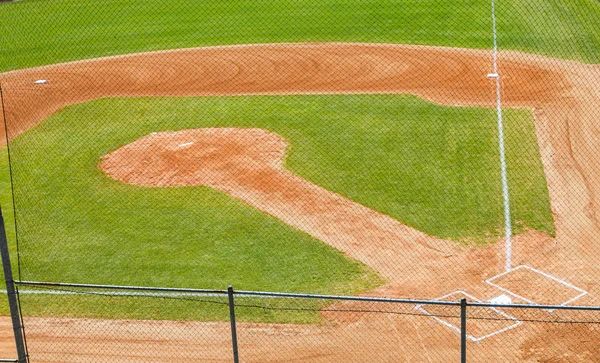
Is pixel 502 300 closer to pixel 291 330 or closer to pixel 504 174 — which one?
pixel 291 330

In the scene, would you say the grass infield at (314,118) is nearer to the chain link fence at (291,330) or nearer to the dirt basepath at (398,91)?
the dirt basepath at (398,91)

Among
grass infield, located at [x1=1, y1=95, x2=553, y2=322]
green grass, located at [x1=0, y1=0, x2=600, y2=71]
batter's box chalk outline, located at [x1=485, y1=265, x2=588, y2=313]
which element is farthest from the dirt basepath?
green grass, located at [x1=0, y1=0, x2=600, y2=71]

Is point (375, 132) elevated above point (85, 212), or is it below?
above

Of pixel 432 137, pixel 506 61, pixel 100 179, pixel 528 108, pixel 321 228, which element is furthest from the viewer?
pixel 506 61

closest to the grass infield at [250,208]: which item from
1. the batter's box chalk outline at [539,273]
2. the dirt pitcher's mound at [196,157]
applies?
the dirt pitcher's mound at [196,157]

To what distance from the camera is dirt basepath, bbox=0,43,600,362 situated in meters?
11.9

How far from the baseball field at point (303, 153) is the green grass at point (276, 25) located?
0.13 metres

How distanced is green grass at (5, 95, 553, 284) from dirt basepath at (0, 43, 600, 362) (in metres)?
0.53

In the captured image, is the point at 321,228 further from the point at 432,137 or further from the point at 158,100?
the point at 158,100

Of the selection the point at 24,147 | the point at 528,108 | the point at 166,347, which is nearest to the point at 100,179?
the point at 24,147

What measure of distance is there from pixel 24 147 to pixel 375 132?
28.5ft

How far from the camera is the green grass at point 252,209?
560 inches

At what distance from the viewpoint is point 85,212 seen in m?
16.4

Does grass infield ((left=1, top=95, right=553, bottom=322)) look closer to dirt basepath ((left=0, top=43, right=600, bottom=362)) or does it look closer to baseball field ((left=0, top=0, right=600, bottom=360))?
baseball field ((left=0, top=0, right=600, bottom=360))
